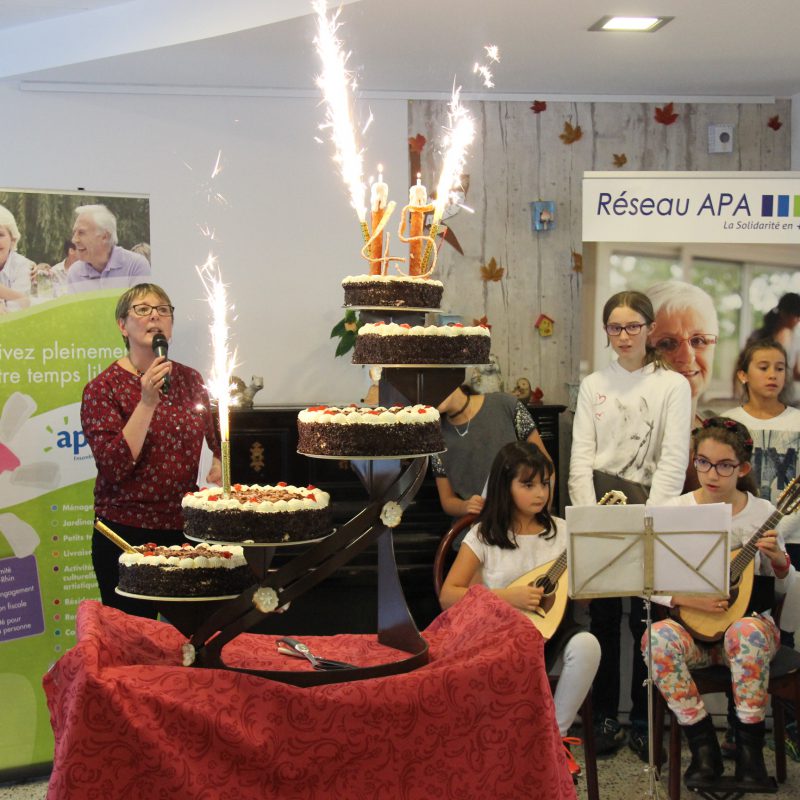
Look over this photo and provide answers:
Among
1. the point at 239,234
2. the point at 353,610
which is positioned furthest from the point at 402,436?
the point at 239,234

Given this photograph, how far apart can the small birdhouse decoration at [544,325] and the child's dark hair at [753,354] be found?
110 centimetres

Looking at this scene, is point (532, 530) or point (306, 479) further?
point (306, 479)

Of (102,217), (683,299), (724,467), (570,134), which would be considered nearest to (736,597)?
(724,467)

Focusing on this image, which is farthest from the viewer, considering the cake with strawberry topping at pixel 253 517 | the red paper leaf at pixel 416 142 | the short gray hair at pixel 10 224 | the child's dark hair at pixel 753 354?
the red paper leaf at pixel 416 142

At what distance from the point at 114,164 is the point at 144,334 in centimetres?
187

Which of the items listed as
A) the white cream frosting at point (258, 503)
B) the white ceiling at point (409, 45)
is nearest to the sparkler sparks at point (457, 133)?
the white ceiling at point (409, 45)

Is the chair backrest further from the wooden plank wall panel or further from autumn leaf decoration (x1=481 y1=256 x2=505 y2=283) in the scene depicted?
autumn leaf decoration (x1=481 y1=256 x2=505 y2=283)

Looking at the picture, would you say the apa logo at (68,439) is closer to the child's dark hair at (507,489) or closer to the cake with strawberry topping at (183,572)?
the child's dark hair at (507,489)

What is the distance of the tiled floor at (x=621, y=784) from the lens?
336 cm

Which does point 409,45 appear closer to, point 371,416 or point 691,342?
point 691,342

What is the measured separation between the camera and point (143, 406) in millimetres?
2961

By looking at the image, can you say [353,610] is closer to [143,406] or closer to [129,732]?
[143,406]

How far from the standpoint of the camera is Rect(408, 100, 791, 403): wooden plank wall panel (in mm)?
5109

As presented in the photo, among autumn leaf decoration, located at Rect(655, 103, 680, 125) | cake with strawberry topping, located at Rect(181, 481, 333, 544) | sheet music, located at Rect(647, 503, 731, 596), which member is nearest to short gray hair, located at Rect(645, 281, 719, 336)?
autumn leaf decoration, located at Rect(655, 103, 680, 125)
